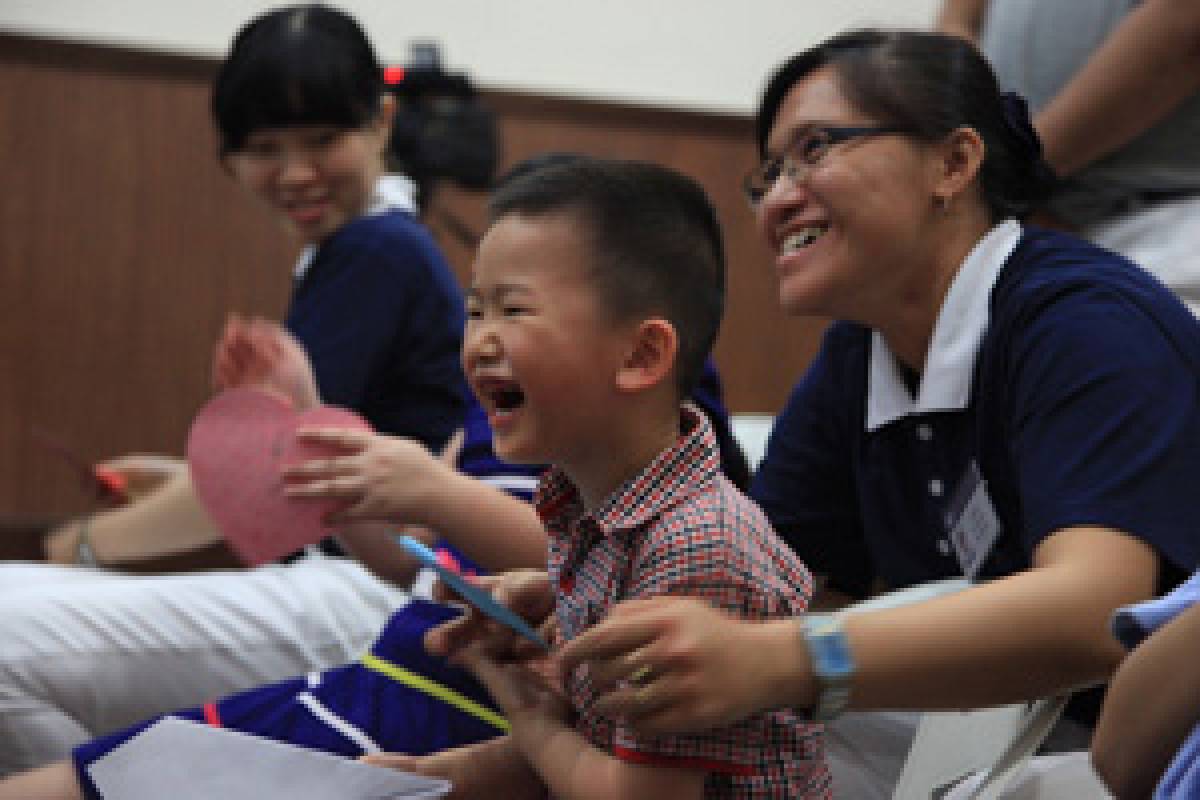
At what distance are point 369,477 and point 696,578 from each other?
0.47 m

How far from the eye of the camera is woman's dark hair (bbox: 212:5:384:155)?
1745 millimetres

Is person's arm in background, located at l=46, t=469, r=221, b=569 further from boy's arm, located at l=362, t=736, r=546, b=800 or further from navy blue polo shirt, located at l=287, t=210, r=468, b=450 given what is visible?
boy's arm, located at l=362, t=736, r=546, b=800

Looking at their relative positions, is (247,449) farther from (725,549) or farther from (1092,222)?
(1092,222)

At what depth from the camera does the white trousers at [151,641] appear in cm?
149

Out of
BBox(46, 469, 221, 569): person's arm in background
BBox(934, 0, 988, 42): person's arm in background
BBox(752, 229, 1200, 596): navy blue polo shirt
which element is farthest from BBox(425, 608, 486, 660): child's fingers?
BBox(934, 0, 988, 42): person's arm in background

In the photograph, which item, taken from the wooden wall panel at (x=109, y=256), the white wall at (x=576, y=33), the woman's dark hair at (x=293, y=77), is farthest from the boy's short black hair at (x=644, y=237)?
the white wall at (x=576, y=33)

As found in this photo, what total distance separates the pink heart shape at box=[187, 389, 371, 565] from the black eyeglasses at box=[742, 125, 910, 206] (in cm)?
44

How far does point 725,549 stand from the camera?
0.89 metres

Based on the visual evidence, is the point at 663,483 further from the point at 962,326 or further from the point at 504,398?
the point at 962,326

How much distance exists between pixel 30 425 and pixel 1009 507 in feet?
7.66

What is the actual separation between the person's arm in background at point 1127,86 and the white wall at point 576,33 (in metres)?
1.52

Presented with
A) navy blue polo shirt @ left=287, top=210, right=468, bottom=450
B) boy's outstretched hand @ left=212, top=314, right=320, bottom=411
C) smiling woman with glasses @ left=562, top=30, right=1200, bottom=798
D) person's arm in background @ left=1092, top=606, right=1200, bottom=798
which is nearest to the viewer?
person's arm in background @ left=1092, top=606, right=1200, bottom=798

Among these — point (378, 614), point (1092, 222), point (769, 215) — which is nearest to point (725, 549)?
point (769, 215)

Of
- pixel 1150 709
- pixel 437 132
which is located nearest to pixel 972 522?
pixel 1150 709
